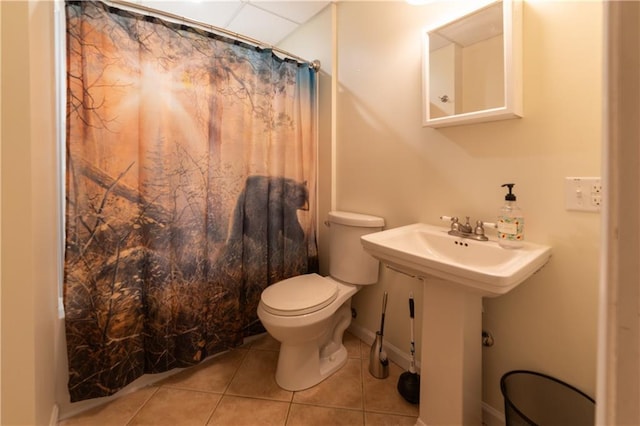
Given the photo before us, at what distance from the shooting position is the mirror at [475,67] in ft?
3.20

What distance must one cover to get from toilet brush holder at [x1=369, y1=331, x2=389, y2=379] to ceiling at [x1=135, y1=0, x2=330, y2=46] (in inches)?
86.0

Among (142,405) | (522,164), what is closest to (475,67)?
(522,164)

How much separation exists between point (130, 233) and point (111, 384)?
0.71 meters

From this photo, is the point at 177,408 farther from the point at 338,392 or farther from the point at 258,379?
the point at 338,392

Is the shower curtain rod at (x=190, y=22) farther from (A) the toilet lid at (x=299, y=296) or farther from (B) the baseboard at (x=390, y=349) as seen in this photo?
(B) the baseboard at (x=390, y=349)

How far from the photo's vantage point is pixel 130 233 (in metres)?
1.26

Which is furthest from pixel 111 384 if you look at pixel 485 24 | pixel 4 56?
pixel 485 24

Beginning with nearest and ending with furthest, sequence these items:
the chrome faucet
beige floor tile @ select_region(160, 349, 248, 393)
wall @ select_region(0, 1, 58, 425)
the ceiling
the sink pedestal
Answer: wall @ select_region(0, 1, 58, 425) → the sink pedestal → the chrome faucet → beige floor tile @ select_region(160, 349, 248, 393) → the ceiling

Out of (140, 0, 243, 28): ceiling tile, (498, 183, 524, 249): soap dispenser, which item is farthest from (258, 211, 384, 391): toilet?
(140, 0, 243, 28): ceiling tile

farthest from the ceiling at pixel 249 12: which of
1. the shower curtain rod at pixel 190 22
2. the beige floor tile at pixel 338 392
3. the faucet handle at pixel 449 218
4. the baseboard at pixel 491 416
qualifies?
the baseboard at pixel 491 416

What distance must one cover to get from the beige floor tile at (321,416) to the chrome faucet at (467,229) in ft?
3.09

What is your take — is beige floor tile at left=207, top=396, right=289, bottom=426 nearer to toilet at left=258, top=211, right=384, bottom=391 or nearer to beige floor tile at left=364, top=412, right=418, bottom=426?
toilet at left=258, top=211, right=384, bottom=391

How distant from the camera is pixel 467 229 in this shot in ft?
3.70

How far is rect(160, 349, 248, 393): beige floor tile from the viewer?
4.56 feet
